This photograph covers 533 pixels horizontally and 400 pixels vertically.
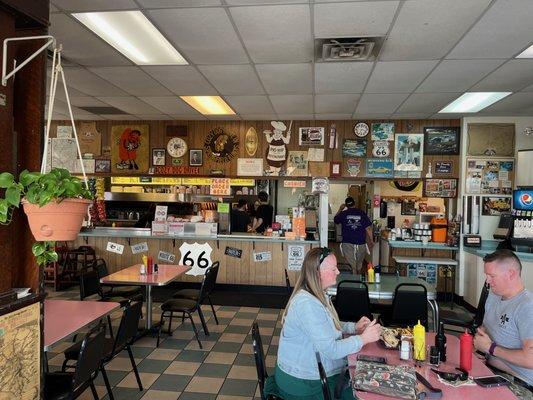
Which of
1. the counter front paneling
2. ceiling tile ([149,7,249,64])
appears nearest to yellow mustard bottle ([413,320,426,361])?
ceiling tile ([149,7,249,64])

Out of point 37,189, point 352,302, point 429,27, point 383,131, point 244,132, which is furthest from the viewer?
point 244,132

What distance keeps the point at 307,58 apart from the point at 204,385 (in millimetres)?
3500

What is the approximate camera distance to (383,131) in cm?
755

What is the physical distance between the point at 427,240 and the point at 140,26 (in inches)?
236

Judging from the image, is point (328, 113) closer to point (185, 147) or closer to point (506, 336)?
point (185, 147)

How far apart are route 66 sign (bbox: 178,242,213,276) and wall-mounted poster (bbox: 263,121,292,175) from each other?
6.43ft

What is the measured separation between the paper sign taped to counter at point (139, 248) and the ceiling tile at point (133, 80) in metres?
2.80

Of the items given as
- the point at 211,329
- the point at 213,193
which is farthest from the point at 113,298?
the point at 213,193

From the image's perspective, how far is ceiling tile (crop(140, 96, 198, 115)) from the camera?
20.6ft

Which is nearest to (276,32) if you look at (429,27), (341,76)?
(429,27)

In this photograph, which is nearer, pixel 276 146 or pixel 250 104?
pixel 250 104

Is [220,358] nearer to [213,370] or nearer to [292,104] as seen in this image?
[213,370]

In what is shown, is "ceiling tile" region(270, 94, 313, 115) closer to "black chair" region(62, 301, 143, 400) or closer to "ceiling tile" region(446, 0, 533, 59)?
"ceiling tile" region(446, 0, 533, 59)

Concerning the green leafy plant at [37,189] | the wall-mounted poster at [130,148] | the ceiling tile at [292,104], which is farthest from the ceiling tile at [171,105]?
the green leafy plant at [37,189]
